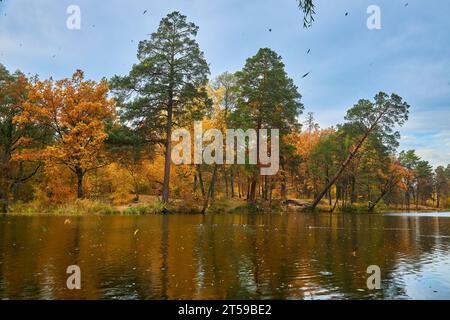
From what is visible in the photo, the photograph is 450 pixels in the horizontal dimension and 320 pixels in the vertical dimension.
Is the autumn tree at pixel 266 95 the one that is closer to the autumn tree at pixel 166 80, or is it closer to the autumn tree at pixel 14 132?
the autumn tree at pixel 166 80

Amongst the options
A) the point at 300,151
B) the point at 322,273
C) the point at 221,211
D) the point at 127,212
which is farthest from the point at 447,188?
the point at 322,273

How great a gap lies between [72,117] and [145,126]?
6147 mm

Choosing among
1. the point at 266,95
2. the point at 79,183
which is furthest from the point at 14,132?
the point at 266,95

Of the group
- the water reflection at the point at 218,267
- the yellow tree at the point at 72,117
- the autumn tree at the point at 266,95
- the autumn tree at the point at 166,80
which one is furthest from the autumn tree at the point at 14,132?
the water reflection at the point at 218,267

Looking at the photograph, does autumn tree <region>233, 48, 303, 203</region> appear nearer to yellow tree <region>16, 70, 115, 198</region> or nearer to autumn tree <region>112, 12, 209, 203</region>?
autumn tree <region>112, 12, 209, 203</region>

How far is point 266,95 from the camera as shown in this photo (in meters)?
38.4

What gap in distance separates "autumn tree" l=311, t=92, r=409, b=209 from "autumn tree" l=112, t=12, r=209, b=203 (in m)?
17.4

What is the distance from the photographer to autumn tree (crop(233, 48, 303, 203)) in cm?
3866

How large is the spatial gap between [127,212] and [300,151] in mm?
32531

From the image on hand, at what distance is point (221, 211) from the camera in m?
36.0

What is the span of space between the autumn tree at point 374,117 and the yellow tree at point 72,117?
2393cm

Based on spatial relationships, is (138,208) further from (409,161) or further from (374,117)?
(409,161)
